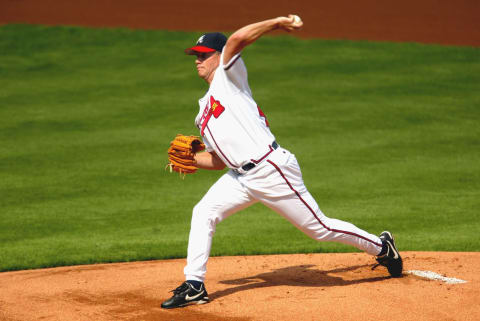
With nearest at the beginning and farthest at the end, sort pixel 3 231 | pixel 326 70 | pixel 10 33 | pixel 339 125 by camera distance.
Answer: pixel 3 231 < pixel 339 125 < pixel 326 70 < pixel 10 33

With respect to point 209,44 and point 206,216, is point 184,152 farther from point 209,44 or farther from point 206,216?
point 209,44

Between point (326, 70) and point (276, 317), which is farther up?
point (326, 70)

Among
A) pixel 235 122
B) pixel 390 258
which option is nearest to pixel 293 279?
pixel 390 258

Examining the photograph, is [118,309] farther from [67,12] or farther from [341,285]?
[67,12]

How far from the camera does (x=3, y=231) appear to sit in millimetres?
7637

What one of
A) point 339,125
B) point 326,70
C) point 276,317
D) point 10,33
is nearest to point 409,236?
point 276,317

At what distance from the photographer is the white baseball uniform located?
15.2ft

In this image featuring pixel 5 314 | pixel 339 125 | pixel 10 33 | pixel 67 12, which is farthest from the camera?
pixel 67 12

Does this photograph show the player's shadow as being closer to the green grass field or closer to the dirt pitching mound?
the dirt pitching mound

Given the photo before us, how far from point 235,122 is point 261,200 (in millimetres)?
606

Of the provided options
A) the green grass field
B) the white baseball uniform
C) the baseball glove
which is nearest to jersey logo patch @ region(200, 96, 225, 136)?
the white baseball uniform

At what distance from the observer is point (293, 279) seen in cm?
545

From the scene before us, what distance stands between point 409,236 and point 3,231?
4549 mm

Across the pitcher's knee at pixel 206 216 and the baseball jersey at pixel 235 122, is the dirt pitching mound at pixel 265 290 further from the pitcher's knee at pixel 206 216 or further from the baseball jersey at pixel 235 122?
the baseball jersey at pixel 235 122
